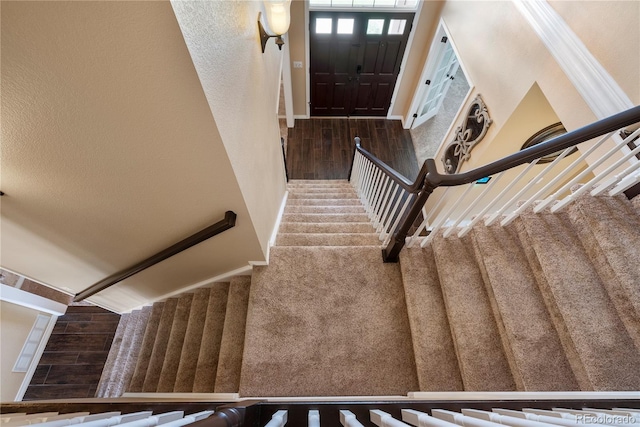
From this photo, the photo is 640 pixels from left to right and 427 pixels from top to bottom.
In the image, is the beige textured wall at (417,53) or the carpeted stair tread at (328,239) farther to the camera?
the beige textured wall at (417,53)

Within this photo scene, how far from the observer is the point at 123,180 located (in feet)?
3.47

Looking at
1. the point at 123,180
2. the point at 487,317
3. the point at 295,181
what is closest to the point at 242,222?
the point at 123,180

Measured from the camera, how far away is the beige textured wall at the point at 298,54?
4.20m

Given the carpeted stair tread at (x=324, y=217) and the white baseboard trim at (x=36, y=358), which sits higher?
the carpeted stair tread at (x=324, y=217)

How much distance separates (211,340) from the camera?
6.71ft

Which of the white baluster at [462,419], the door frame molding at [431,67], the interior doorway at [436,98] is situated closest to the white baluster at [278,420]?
the white baluster at [462,419]

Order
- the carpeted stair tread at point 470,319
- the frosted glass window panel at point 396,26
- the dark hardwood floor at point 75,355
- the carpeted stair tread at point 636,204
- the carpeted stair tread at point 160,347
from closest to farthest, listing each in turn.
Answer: the carpeted stair tread at point 470,319 < the carpeted stair tread at point 636,204 < the carpeted stair tread at point 160,347 < the dark hardwood floor at point 75,355 < the frosted glass window panel at point 396,26

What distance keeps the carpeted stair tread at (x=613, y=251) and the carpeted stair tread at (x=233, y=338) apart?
213 centimetres

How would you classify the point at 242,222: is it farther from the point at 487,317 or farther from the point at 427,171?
the point at 487,317

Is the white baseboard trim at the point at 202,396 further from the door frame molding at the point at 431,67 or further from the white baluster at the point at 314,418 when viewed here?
the door frame molding at the point at 431,67

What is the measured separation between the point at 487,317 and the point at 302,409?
48.8 inches

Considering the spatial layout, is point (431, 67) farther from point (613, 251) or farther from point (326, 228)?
point (613, 251)

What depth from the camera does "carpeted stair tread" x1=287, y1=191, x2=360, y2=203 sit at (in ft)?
12.8

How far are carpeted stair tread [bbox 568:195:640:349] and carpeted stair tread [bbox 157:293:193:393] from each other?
2.83 m
